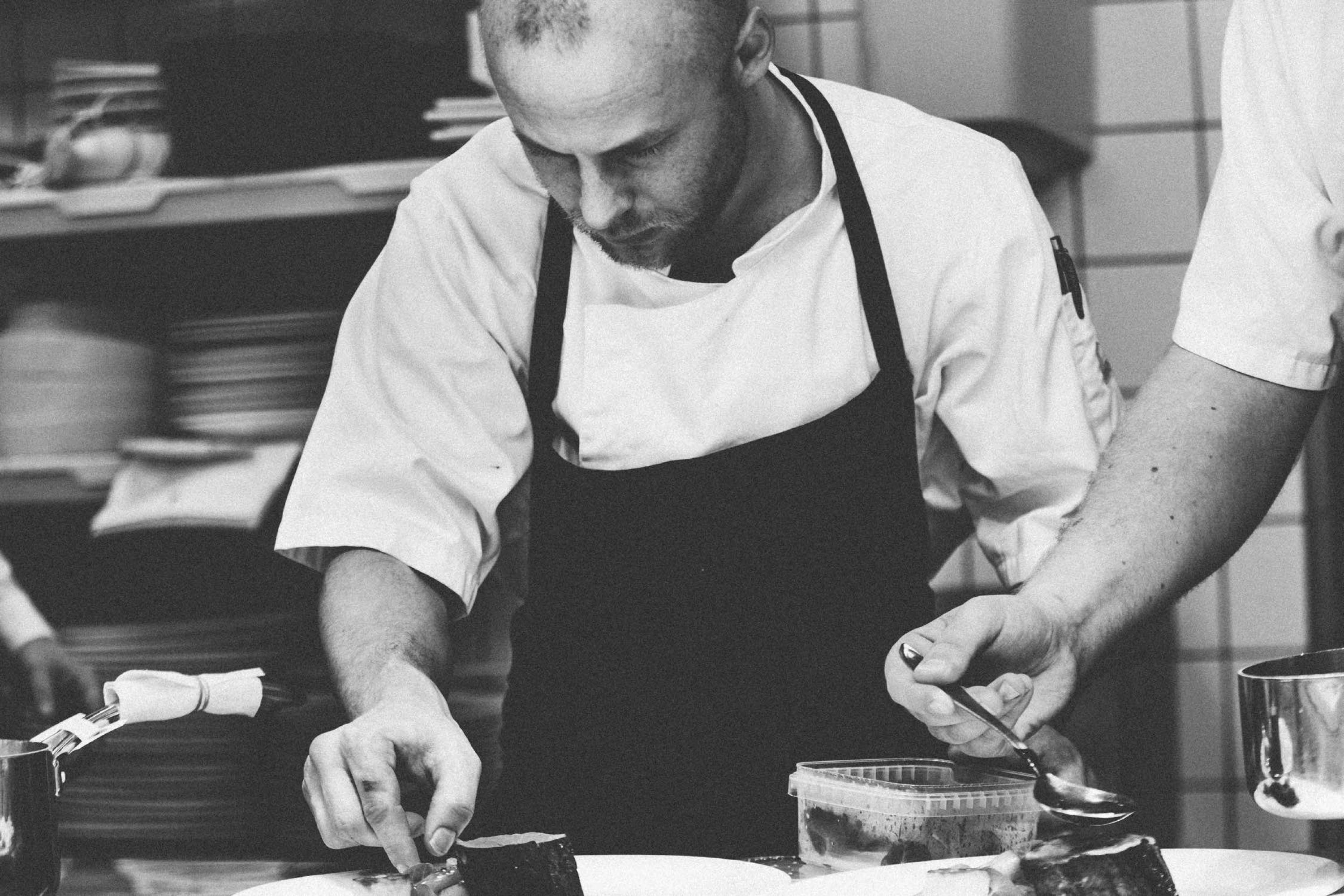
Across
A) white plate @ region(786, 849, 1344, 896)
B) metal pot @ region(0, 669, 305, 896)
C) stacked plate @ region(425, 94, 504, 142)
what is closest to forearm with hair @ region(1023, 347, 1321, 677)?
white plate @ region(786, 849, 1344, 896)

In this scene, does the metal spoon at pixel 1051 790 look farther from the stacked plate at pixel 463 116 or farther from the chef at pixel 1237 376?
the stacked plate at pixel 463 116

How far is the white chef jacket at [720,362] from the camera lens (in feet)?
5.25

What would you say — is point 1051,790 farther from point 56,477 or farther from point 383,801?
point 56,477

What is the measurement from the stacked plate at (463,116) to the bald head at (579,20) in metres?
0.85

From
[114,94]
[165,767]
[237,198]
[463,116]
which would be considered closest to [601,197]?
[463,116]

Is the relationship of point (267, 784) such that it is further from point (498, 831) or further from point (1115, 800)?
point (1115, 800)

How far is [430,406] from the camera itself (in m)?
1.65

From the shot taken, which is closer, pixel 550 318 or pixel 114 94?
pixel 550 318

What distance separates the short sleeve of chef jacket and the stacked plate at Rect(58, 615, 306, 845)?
59.3 inches

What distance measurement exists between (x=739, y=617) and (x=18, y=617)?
1.30 metres

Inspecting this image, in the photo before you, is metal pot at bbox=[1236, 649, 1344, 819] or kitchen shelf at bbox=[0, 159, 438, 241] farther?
kitchen shelf at bbox=[0, 159, 438, 241]

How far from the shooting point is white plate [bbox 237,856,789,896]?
112 cm

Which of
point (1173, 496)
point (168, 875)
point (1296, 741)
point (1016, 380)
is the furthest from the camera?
point (168, 875)

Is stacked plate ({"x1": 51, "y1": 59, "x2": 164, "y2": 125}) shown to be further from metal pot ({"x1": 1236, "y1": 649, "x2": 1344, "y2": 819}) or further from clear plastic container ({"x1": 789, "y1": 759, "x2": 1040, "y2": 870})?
metal pot ({"x1": 1236, "y1": 649, "x2": 1344, "y2": 819})
